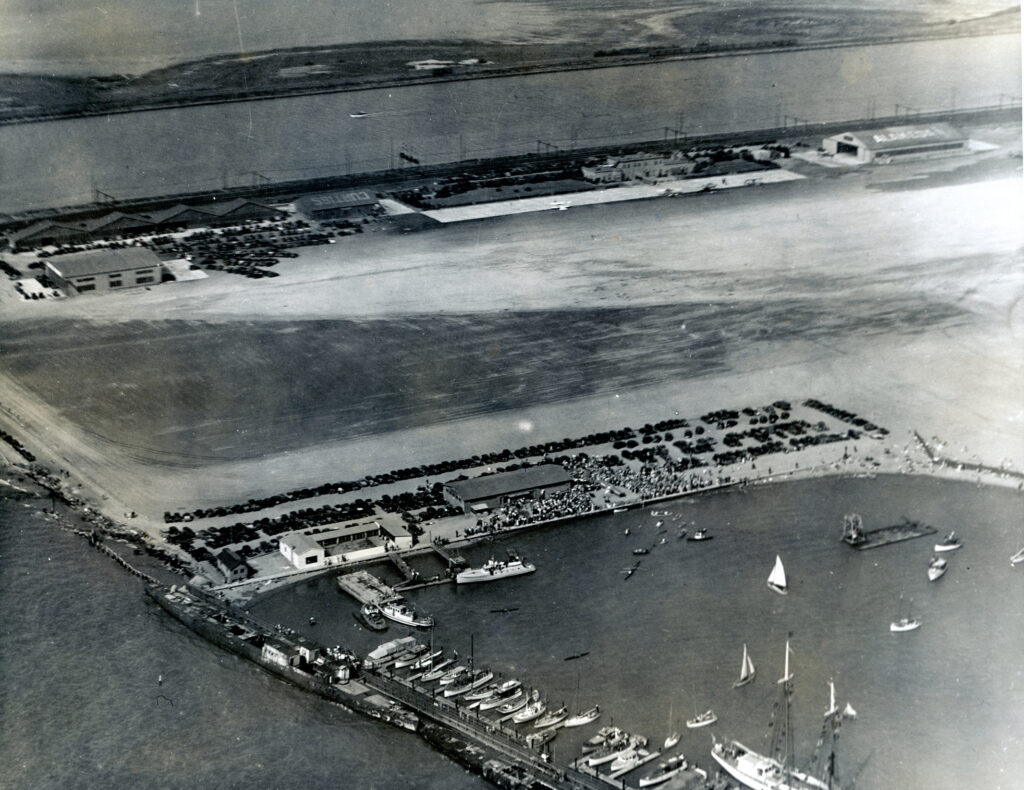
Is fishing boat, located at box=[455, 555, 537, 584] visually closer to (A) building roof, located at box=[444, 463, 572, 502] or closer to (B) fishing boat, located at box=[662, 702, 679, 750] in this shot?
(A) building roof, located at box=[444, 463, 572, 502]

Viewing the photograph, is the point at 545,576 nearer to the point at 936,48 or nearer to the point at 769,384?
the point at 769,384

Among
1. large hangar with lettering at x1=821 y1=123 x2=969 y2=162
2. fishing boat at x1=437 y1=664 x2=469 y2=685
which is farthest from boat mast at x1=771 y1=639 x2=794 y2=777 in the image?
large hangar with lettering at x1=821 y1=123 x2=969 y2=162

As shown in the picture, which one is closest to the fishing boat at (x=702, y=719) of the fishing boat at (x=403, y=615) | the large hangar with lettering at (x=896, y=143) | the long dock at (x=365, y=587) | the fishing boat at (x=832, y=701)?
the fishing boat at (x=832, y=701)

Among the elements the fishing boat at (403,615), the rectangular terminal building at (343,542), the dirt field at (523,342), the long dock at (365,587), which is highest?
the dirt field at (523,342)

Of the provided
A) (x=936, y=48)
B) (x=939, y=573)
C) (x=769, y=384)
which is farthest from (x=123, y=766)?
(x=936, y=48)

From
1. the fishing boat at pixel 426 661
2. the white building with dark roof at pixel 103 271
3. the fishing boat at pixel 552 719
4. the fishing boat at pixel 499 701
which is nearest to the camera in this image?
the fishing boat at pixel 552 719

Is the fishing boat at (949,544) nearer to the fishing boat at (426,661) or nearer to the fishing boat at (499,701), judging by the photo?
the fishing boat at (499,701)

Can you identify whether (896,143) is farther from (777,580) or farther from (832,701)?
(832,701)
